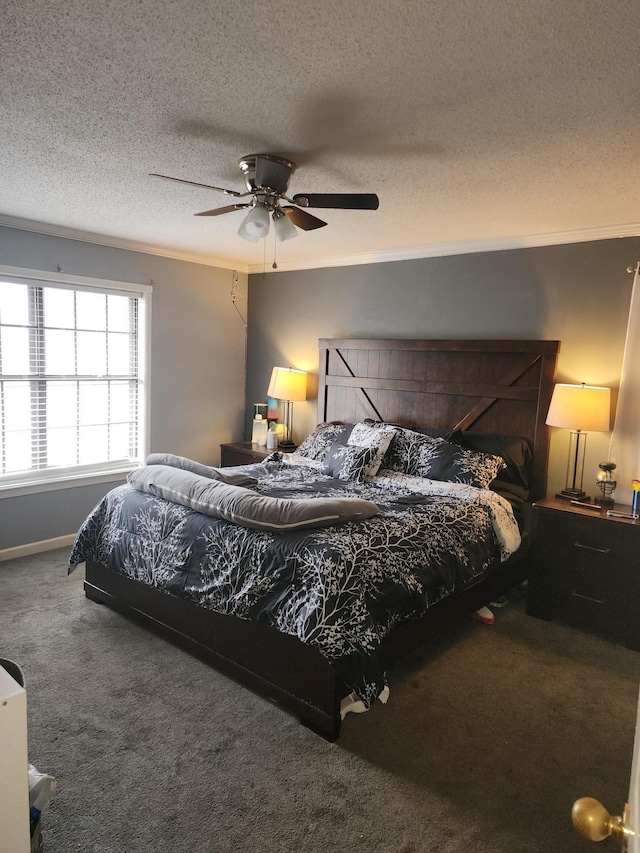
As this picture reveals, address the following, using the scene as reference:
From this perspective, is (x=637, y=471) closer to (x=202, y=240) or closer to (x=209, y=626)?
(x=209, y=626)

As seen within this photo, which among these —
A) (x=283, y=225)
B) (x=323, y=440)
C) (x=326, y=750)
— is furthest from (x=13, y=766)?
(x=323, y=440)

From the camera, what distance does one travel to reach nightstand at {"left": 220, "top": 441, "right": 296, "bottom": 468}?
16.5 feet

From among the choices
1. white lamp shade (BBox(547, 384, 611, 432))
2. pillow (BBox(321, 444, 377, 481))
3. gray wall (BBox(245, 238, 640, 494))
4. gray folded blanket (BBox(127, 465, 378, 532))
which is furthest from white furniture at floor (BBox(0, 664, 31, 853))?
gray wall (BBox(245, 238, 640, 494))

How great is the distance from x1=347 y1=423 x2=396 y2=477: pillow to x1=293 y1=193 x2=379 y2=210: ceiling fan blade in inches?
74.0

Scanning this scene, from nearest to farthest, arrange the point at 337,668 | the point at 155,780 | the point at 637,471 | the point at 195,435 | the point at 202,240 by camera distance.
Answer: the point at 155,780, the point at 337,668, the point at 637,471, the point at 202,240, the point at 195,435

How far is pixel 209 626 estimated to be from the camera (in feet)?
9.25

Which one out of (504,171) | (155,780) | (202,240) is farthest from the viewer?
→ (202,240)

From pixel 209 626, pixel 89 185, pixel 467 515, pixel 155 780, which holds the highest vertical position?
pixel 89 185

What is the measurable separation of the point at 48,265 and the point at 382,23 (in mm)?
3514

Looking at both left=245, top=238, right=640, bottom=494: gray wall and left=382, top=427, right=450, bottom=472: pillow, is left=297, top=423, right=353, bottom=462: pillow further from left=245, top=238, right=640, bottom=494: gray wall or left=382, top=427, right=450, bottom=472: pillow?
left=245, top=238, right=640, bottom=494: gray wall

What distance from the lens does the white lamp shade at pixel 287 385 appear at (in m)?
5.14

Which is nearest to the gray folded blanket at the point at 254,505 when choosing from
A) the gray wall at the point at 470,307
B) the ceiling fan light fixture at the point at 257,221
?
the ceiling fan light fixture at the point at 257,221

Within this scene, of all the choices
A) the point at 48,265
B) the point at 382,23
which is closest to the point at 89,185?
the point at 48,265

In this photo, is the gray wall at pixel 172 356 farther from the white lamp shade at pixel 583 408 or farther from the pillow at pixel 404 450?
the white lamp shade at pixel 583 408
